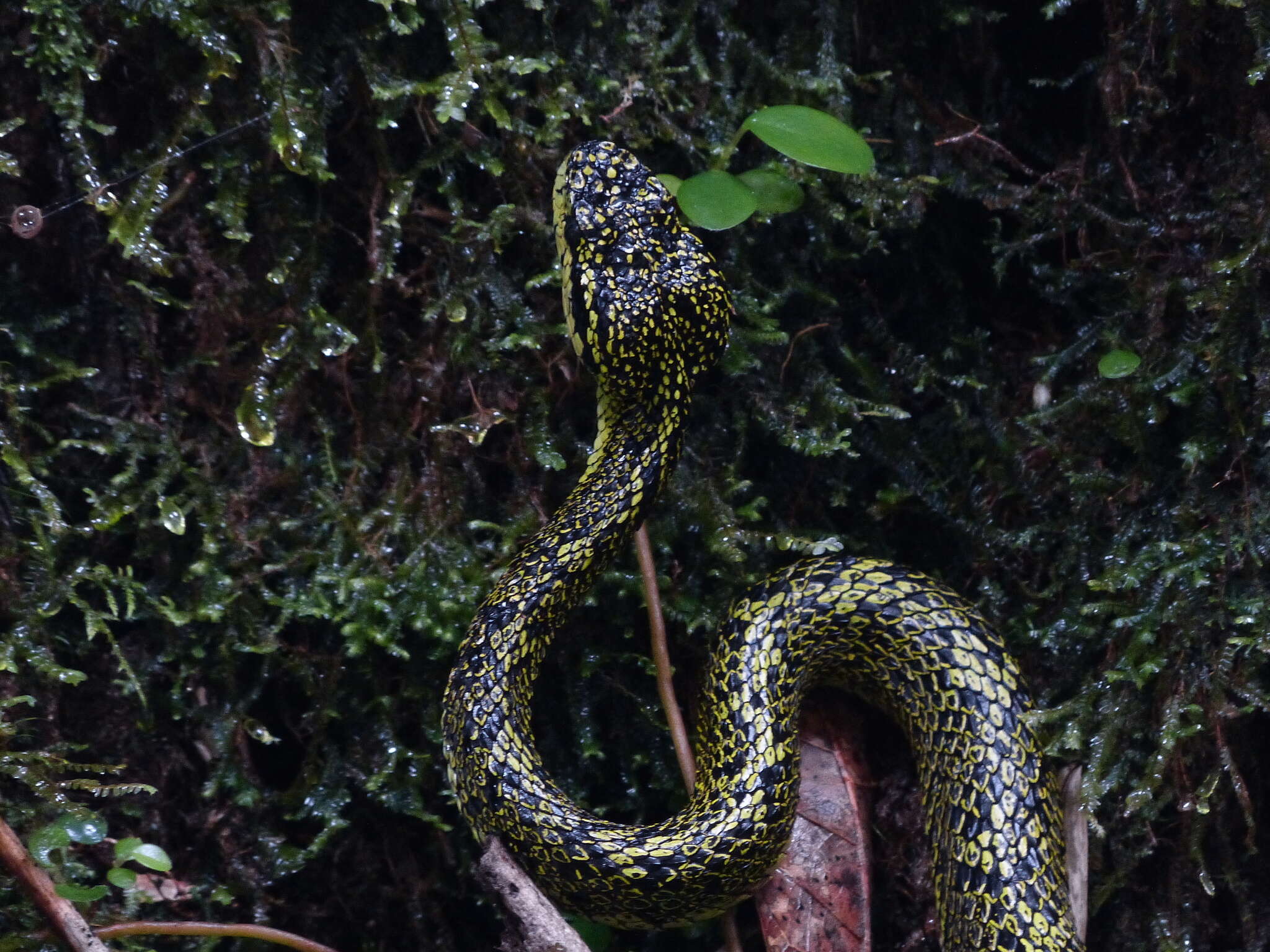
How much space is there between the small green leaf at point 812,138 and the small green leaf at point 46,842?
2560 millimetres

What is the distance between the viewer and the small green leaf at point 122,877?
2566 millimetres

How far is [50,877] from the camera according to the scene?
2.37 meters

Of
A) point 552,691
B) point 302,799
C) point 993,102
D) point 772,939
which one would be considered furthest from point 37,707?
point 993,102

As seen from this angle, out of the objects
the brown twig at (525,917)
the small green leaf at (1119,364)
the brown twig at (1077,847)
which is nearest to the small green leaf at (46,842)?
the brown twig at (525,917)

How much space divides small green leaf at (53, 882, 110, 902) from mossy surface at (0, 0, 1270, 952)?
1.09 ft

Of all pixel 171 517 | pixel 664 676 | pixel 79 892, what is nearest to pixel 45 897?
pixel 79 892

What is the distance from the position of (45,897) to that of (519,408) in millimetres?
1732

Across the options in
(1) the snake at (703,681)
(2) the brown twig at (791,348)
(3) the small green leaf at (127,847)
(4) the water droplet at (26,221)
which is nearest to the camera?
(3) the small green leaf at (127,847)

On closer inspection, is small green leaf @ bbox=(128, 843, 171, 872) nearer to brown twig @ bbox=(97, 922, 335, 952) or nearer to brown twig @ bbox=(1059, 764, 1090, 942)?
brown twig @ bbox=(97, 922, 335, 952)

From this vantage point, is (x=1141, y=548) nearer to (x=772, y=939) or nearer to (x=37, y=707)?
(x=772, y=939)

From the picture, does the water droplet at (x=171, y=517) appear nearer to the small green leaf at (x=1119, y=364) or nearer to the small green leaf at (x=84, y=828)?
the small green leaf at (x=84, y=828)

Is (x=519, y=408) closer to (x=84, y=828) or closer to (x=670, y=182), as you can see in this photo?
(x=670, y=182)

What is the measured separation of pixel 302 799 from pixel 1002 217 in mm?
2837

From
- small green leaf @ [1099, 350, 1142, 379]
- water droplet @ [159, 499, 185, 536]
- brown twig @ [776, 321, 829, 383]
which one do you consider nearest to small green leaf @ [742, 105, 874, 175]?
brown twig @ [776, 321, 829, 383]
